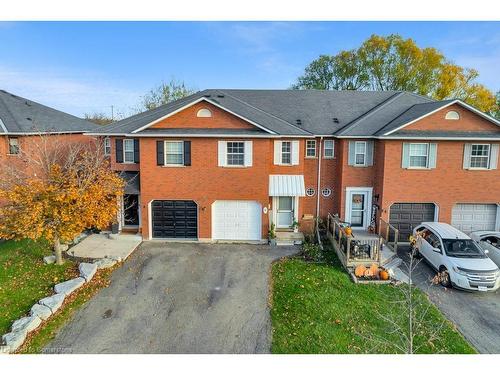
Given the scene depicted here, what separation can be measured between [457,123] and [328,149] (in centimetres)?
721

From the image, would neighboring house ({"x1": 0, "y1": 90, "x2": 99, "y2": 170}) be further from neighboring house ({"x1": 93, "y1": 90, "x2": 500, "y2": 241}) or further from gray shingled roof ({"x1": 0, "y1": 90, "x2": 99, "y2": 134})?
neighboring house ({"x1": 93, "y1": 90, "x2": 500, "y2": 241})

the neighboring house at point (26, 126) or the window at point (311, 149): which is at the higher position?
the neighboring house at point (26, 126)

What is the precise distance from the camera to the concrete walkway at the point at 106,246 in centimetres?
1689

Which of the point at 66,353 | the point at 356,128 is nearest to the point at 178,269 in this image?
the point at 66,353

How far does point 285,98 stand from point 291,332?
1751 cm

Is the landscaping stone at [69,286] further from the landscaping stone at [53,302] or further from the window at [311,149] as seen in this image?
the window at [311,149]

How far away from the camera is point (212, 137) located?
18.5 m

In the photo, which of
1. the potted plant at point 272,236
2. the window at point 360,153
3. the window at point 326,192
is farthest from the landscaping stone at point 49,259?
the window at point 360,153

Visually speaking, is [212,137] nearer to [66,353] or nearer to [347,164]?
[347,164]

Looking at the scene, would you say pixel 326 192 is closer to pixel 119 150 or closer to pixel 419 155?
pixel 419 155

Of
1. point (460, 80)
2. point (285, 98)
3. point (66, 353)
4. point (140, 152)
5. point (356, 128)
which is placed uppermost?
point (460, 80)

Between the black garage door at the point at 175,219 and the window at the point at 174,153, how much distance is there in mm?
2396

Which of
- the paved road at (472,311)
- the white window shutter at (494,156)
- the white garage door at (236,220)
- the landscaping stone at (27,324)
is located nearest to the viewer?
the landscaping stone at (27,324)

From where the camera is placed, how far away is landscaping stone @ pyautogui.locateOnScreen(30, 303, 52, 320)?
11323 mm
